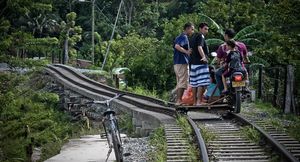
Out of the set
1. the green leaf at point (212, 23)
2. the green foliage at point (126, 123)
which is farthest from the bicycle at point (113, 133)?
the green leaf at point (212, 23)

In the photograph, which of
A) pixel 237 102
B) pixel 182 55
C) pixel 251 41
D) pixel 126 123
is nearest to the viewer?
pixel 237 102

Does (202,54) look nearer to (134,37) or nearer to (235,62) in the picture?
(235,62)

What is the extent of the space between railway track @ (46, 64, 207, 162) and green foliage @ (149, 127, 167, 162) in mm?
81

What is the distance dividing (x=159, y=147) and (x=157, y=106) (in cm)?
521

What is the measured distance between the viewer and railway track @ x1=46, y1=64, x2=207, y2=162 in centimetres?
739

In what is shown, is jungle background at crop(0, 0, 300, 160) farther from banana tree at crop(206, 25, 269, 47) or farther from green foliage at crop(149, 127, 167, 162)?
green foliage at crop(149, 127, 167, 162)

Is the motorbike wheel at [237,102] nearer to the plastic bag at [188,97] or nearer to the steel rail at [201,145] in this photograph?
the plastic bag at [188,97]

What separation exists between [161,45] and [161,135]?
16.3 m

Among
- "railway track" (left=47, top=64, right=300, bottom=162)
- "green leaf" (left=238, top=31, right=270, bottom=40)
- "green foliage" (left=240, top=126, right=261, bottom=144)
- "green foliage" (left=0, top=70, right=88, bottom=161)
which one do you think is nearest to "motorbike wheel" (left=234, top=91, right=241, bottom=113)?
"railway track" (left=47, top=64, right=300, bottom=162)

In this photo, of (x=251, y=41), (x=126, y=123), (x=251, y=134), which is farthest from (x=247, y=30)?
(x=251, y=134)

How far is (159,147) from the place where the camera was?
7949 millimetres

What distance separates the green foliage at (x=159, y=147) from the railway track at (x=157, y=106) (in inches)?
3.2

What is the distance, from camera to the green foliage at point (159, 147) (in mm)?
7177

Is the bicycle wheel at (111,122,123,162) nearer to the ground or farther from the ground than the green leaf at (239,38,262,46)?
nearer to the ground
